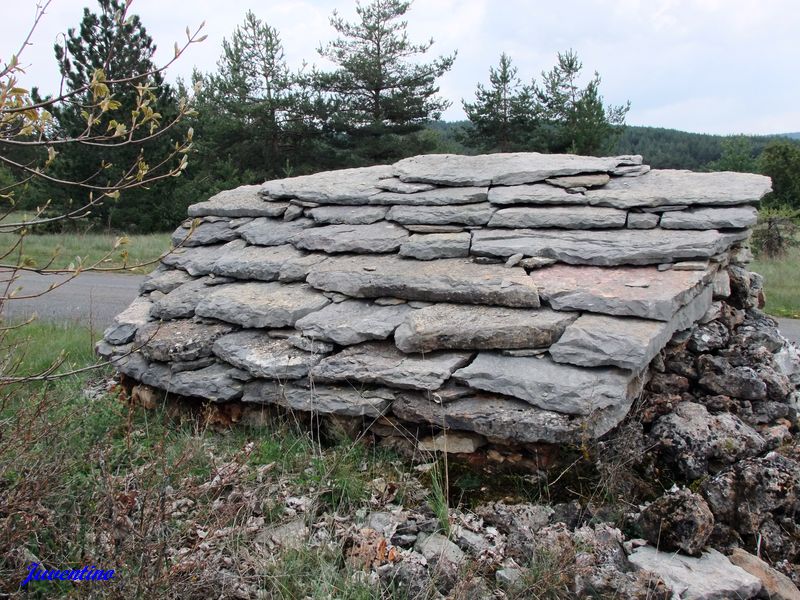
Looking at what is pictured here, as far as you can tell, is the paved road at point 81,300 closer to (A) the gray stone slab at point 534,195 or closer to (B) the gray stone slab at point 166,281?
(B) the gray stone slab at point 166,281

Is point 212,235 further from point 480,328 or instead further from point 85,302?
point 85,302

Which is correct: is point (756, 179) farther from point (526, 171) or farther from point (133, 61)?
point (133, 61)

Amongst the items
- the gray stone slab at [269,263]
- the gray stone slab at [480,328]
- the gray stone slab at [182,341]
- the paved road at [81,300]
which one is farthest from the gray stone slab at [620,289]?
the paved road at [81,300]

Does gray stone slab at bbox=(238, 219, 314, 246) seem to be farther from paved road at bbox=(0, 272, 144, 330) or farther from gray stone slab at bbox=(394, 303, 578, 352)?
paved road at bbox=(0, 272, 144, 330)

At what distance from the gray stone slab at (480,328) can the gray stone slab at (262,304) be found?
2.57 feet

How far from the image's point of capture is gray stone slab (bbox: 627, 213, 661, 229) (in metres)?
4.27

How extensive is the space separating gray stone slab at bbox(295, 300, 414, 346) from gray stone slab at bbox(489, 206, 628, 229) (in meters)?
0.99

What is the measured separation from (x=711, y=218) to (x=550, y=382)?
174 centimetres

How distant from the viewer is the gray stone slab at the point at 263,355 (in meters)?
3.99

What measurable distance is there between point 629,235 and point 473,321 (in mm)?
1252

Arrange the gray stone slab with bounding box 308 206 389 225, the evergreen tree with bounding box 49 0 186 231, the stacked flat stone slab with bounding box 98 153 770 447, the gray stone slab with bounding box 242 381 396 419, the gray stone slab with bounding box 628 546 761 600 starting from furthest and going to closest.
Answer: the evergreen tree with bounding box 49 0 186 231 < the gray stone slab with bounding box 308 206 389 225 < the gray stone slab with bounding box 242 381 396 419 < the stacked flat stone slab with bounding box 98 153 770 447 < the gray stone slab with bounding box 628 546 761 600

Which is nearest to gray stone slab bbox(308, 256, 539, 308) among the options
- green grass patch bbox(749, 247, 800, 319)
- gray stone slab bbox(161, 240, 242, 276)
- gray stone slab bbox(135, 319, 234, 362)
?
gray stone slab bbox(135, 319, 234, 362)

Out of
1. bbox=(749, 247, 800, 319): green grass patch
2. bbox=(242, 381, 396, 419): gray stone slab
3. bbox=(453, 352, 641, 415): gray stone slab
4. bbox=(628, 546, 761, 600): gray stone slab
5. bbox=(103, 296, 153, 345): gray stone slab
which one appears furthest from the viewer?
bbox=(749, 247, 800, 319): green grass patch

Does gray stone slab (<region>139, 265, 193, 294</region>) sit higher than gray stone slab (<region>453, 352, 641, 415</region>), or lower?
higher
